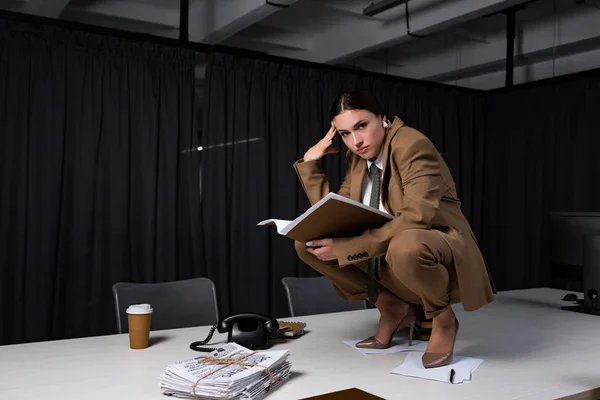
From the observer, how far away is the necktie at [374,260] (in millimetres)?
1843

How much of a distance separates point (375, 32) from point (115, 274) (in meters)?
2.95

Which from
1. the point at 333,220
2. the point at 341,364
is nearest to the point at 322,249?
the point at 333,220

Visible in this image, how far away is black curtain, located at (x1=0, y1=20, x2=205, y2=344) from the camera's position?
321 cm

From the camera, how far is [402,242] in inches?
60.7

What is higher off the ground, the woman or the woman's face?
the woman's face

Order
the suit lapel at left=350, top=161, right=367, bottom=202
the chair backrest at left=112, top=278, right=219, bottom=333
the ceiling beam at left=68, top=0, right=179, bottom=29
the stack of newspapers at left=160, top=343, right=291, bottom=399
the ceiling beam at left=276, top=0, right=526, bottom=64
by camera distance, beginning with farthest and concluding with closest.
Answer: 1. the ceiling beam at left=68, top=0, right=179, bottom=29
2. the ceiling beam at left=276, top=0, right=526, bottom=64
3. the chair backrest at left=112, top=278, right=219, bottom=333
4. the suit lapel at left=350, top=161, right=367, bottom=202
5. the stack of newspapers at left=160, top=343, right=291, bottom=399

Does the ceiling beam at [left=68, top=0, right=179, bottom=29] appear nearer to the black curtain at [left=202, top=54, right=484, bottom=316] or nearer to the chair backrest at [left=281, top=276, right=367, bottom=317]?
the black curtain at [left=202, top=54, right=484, bottom=316]

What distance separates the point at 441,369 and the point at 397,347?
32 centimetres

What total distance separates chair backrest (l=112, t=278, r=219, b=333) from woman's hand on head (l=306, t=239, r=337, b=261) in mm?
839

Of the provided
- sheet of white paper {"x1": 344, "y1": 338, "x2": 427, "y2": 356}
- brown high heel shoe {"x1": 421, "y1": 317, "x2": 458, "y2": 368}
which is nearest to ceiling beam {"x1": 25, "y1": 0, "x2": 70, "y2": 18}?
sheet of white paper {"x1": 344, "y1": 338, "x2": 427, "y2": 356}

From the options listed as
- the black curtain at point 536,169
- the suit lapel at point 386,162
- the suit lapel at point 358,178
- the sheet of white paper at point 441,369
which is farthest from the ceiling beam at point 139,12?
the sheet of white paper at point 441,369

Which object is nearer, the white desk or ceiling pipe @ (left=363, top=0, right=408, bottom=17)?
the white desk

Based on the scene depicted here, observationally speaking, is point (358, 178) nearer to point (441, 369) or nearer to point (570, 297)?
point (441, 369)

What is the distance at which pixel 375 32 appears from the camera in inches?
193
